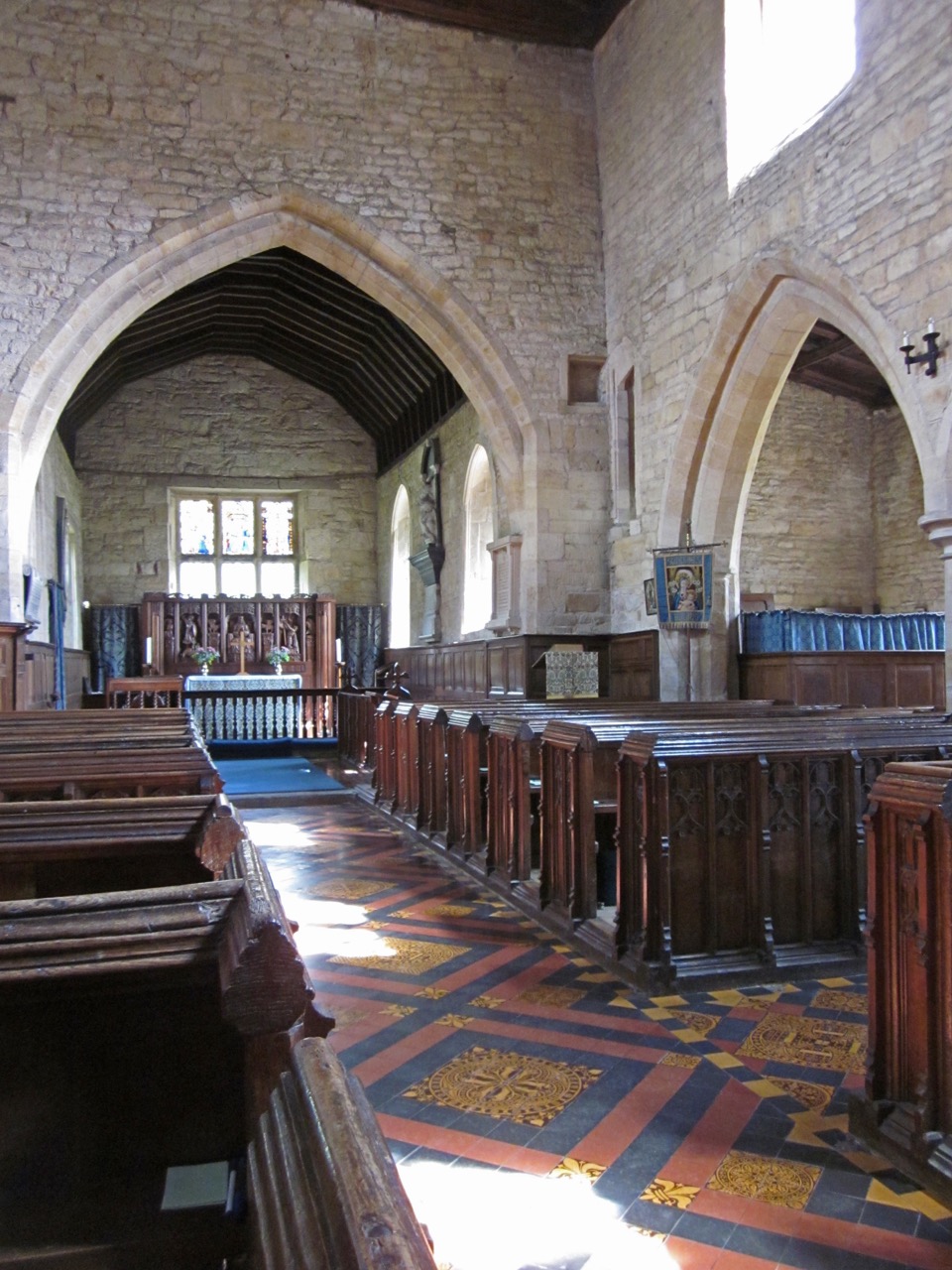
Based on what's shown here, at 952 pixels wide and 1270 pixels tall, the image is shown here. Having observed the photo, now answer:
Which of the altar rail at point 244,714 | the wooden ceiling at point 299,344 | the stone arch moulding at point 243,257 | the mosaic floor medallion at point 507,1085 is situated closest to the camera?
the mosaic floor medallion at point 507,1085

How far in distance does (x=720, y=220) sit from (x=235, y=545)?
457 inches

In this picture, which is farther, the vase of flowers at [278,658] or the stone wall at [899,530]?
the vase of flowers at [278,658]

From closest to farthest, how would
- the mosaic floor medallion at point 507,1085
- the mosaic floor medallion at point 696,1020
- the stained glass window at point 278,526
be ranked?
1. the mosaic floor medallion at point 507,1085
2. the mosaic floor medallion at point 696,1020
3. the stained glass window at point 278,526

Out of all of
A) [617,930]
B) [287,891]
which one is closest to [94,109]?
[287,891]

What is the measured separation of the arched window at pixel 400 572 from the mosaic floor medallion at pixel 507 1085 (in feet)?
45.5

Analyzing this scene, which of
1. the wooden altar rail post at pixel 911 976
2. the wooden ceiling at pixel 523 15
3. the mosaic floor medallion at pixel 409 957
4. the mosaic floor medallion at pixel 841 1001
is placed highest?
the wooden ceiling at pixel 523 15

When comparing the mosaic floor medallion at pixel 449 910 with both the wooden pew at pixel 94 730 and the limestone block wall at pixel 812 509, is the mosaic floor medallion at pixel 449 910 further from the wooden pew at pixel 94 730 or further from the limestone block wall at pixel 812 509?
Answer: the limestone block wall at pixel 812 509

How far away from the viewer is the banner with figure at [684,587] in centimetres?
848

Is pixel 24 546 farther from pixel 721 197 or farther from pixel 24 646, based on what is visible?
pixel 721 197

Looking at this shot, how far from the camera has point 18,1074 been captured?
3.85 ft

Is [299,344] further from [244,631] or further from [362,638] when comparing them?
[362,638]

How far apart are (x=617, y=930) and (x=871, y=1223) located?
1690 mm

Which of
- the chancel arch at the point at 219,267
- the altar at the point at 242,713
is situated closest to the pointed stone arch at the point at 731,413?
the chancel arch at the point at 219,267

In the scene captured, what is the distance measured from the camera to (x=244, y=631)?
1588 cm
